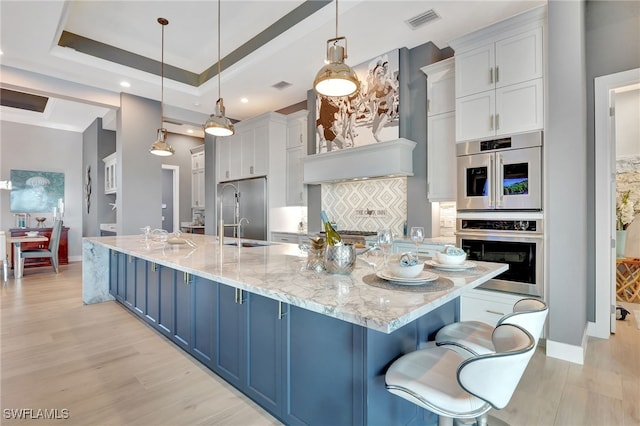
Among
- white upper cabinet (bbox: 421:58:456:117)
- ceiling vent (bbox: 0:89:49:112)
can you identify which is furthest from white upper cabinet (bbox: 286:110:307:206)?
ceiling vent (bbox: 0:89:49:112)

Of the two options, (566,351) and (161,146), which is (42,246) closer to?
(161,146)

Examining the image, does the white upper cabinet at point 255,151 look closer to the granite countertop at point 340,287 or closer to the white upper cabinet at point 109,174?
the white upper cabinet at point 109,174

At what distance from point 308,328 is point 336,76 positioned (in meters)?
1.41

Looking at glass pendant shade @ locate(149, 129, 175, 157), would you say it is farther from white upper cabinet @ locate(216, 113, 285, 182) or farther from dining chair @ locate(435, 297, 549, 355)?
dining chair @ locate(435, 297, 549, 355)

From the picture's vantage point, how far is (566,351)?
8.11ft

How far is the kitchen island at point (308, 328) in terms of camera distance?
3.84 feet

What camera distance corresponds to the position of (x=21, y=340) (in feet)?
9.20

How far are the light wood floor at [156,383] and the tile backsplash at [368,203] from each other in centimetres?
205

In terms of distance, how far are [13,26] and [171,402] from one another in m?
3.95

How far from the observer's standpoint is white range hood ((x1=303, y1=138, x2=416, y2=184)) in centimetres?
354

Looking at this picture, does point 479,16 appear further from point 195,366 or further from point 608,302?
point 195,366

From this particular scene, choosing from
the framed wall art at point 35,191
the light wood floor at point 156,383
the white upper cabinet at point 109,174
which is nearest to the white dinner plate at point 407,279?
the light wood floor at point 156,383

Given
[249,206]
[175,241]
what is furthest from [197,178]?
[175,241]

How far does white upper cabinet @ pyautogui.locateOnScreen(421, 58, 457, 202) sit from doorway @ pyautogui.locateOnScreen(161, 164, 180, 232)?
6451mm
